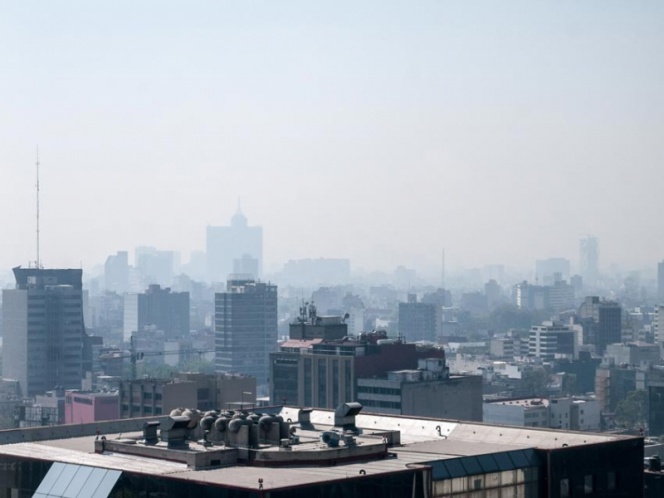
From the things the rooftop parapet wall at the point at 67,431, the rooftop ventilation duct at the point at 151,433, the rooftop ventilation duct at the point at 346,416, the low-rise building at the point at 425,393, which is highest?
the rooftop ventilation duct at the point at 346,416

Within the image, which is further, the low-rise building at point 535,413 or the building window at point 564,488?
the low-rise building at point 535,413

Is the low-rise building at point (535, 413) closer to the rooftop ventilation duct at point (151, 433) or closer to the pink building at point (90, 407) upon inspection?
the pink building at point (90, 407)

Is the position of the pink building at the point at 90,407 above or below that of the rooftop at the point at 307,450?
below

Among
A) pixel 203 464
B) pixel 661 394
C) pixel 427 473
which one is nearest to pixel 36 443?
pixel 203 464

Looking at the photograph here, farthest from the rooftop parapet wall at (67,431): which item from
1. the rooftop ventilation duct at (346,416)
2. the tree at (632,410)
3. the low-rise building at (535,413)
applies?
the tree at (632,410)

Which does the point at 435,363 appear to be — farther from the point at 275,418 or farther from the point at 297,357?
the point at 275,418

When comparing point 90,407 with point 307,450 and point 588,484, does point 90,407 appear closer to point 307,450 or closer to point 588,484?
point 588,484

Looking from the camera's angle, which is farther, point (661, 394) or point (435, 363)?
point (661, 394)
